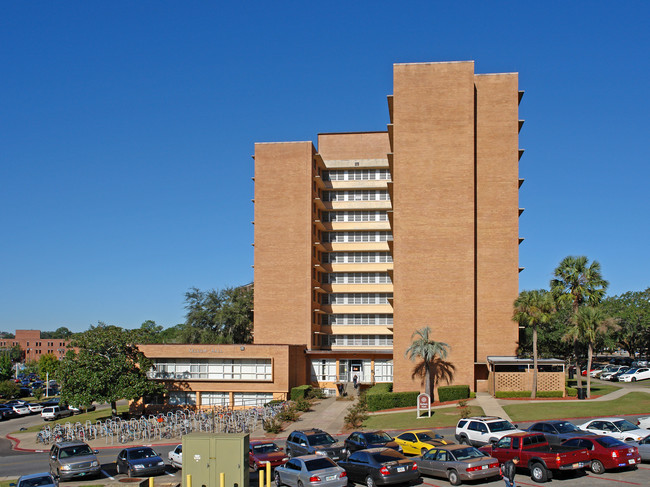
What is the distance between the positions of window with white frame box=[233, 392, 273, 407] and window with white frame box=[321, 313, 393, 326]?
1886cm

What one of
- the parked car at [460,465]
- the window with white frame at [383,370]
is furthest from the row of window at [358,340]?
the parked car at [460,465]

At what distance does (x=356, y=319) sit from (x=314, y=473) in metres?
56.2

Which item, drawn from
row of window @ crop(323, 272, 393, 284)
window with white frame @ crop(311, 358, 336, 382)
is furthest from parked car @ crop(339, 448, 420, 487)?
row of window @ crop(323, 272, 393, 284)

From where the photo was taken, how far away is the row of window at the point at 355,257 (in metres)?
79.3

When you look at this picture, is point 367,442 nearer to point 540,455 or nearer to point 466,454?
point 466,454

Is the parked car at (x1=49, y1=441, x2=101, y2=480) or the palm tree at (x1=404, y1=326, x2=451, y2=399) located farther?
the palm tree at (x1=404, y1=326, x2=451, y2=399)

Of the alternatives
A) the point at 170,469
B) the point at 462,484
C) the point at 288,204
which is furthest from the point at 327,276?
the point at 462,484

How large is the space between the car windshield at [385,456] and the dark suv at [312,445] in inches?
188

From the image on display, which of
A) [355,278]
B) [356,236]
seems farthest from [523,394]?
[356,236]

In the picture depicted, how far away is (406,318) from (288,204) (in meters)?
23.0

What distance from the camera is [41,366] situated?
11075 cm

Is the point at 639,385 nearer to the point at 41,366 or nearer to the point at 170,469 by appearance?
the point at 170,469

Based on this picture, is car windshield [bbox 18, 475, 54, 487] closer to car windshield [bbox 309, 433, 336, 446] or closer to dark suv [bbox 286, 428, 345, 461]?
dark suv [bbox 286, 428, 345, 461]

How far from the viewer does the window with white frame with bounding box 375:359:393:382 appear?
70125 millimetres
